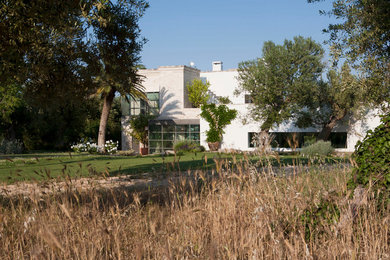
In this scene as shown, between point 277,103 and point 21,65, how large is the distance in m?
20.8

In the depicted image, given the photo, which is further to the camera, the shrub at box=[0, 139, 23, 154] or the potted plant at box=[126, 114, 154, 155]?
the potted plant at box=[126, 114, 154, 155]

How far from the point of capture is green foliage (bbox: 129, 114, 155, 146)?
35312 millimetres

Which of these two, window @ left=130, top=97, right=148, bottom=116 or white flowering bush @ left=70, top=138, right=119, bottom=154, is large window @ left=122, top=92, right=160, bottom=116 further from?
white flowering bush @ left=70, top=138, right=119, bottom=154

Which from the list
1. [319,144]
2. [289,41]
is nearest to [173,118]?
[289,41]

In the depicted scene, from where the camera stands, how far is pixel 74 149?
1072 inches

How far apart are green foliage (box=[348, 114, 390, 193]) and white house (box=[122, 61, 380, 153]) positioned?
25699 millimetres

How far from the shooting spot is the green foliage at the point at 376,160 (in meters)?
4.19

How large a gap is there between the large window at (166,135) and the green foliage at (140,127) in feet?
2.29

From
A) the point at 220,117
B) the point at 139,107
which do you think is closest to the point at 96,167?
the point at 220,117

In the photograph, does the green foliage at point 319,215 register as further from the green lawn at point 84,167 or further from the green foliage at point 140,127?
the green foliage at point 140,127

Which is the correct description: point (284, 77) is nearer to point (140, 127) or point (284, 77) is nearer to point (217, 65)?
point (217, 65)

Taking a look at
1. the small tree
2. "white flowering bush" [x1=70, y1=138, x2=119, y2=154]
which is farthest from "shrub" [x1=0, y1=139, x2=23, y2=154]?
the small tree

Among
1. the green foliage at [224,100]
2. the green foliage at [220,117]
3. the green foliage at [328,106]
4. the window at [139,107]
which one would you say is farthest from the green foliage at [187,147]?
the window at [139,107]

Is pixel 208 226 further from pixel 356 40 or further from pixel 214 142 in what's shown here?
pixel 214 142
